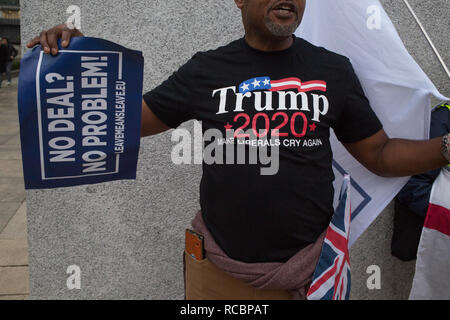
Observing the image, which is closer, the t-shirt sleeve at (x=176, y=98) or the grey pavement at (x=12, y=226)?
the t-shirt sleeve at (x=176, y=98)

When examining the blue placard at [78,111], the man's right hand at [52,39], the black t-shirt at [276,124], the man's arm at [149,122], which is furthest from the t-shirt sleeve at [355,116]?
the man's right hand at [52,39]

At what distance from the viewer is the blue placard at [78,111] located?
1.78 m

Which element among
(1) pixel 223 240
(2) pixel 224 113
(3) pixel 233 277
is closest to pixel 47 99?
(2) pixel 224 113

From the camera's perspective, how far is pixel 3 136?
8719 millimetres

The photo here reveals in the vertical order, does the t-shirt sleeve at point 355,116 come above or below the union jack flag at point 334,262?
above

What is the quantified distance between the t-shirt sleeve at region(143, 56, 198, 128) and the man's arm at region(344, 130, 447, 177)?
77 centimetres

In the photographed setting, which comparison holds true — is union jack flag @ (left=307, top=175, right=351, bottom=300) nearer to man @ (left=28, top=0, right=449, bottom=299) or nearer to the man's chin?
man @ (left=28, top=0, right=449, bottom=299)

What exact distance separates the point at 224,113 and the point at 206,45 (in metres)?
1.13

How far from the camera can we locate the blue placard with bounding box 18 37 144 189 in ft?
5.84

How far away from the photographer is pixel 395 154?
1.89 metres

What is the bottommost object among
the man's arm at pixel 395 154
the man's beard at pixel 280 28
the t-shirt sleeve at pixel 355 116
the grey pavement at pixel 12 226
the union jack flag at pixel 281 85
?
the grey pavement at pixel 12 226

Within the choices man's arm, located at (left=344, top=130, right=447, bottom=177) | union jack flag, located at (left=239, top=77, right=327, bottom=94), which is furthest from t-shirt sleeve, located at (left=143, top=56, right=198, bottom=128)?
man's arm, located at (left=344, top=130, right=447, bottom=177)

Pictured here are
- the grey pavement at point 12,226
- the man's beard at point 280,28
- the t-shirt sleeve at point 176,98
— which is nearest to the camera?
the man's beard at point 280,28

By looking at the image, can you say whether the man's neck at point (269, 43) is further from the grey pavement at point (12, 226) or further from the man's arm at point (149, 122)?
the grey pavement at point (12, 226)
